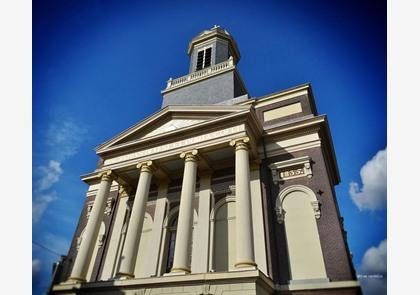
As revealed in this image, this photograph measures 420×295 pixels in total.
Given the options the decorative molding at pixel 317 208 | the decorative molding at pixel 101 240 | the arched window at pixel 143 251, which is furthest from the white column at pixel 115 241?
the decorative molding at pixel 317 208

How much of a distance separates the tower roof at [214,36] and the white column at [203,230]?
15.5 meters

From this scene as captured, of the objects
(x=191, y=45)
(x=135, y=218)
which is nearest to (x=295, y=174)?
(x=135, y=218)

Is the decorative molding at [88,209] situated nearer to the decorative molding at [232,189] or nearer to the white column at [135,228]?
the white column at [135,228]

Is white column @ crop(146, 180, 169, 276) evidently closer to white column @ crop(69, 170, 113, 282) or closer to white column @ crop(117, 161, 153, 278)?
white column @ crop(117, 161, 153, 278)

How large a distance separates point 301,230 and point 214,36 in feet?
65.1

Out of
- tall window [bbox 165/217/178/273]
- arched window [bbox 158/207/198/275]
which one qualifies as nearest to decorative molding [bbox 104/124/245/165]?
arched window [bbox 158/207/198/275]

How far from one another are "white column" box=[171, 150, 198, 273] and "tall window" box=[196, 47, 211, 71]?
41.7 ft

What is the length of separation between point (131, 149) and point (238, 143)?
20.9 ft

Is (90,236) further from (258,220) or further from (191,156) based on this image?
(258,220)

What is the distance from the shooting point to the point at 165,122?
17000mm

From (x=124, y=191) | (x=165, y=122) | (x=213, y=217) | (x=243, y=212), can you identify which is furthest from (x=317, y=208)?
(x=124, y=191)

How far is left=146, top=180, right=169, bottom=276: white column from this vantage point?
1420 cm

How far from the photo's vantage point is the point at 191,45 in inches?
1078

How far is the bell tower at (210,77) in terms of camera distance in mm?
20406
